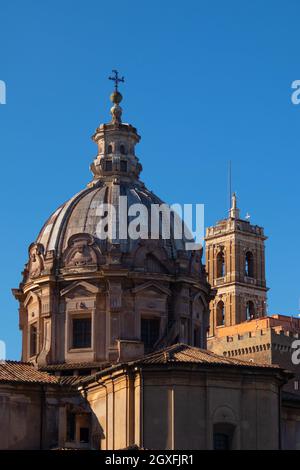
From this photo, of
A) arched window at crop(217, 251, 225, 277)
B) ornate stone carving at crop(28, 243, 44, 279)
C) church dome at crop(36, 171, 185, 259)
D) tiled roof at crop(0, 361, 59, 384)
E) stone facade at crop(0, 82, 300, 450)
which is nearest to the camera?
stone facade at crop(0, 82, 300, 450)

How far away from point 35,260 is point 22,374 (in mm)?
8263

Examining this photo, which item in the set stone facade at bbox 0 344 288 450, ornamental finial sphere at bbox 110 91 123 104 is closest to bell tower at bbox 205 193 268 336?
ornamental finial sphere at bbox 110 91 123 104

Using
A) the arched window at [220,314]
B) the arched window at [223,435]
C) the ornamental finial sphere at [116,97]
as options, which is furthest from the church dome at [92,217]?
the arched window at [220,314]

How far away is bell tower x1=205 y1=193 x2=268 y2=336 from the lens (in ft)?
505

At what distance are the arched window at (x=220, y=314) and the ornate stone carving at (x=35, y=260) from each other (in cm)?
8124

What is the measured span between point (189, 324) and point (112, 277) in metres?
4.35

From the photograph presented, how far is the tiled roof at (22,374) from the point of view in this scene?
6531cm

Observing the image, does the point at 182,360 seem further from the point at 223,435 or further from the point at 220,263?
the point at 220,263

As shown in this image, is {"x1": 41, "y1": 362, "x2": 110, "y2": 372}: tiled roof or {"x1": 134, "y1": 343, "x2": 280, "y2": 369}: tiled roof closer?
{"x1": 134, "y1": 343, "x2": 280, "y2": 369}: tiled roof

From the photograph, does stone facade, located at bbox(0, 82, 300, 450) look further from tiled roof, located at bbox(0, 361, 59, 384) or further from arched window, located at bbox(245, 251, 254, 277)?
arched window, located at bbox(245, 251, 254, 277)

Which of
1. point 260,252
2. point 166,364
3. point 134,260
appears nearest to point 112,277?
point 134,260

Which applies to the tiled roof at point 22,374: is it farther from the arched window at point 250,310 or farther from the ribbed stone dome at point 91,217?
the arched window at point 250,310

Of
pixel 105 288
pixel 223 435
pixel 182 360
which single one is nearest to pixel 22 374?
pixel 105 288

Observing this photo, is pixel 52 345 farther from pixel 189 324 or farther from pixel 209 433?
pixel 209 433
